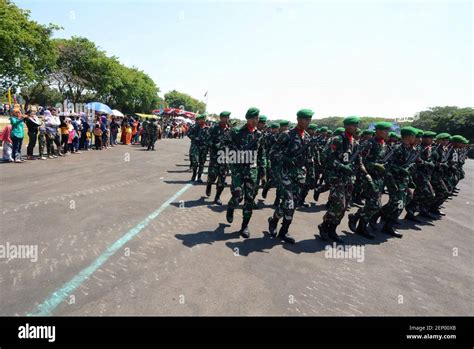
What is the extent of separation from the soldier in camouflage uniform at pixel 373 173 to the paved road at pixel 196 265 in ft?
1.64

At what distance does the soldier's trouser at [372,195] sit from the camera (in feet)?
18.6

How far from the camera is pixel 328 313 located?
328 centimetres

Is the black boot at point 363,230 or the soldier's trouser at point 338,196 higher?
the soldier's trouser at point 338,196

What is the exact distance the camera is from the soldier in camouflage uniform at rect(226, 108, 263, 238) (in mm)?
5301

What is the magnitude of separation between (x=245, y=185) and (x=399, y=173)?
10.8 feet

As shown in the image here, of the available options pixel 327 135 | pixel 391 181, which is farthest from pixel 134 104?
pixel 391 181

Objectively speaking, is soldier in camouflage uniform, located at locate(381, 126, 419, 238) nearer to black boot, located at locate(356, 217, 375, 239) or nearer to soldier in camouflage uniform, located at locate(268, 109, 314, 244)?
black boot, located at locate(356, 217, 375, 239)

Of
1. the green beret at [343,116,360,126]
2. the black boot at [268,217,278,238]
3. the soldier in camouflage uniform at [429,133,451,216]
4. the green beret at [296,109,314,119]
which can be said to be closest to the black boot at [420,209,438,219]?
the soldier in camouflage uniform at [429,133,451,216]

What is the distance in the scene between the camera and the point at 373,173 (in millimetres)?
5859

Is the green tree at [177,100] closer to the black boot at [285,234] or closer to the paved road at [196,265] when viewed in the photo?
the paved road at [196,265]

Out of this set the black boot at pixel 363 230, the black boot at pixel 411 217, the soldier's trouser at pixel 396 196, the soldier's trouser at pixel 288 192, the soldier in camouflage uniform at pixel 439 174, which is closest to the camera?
the soldier's trouser at pixel 288 192

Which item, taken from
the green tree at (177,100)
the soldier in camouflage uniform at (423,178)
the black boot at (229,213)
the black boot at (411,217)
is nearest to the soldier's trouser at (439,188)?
the soldier in camouflage uniform at (423,178)
